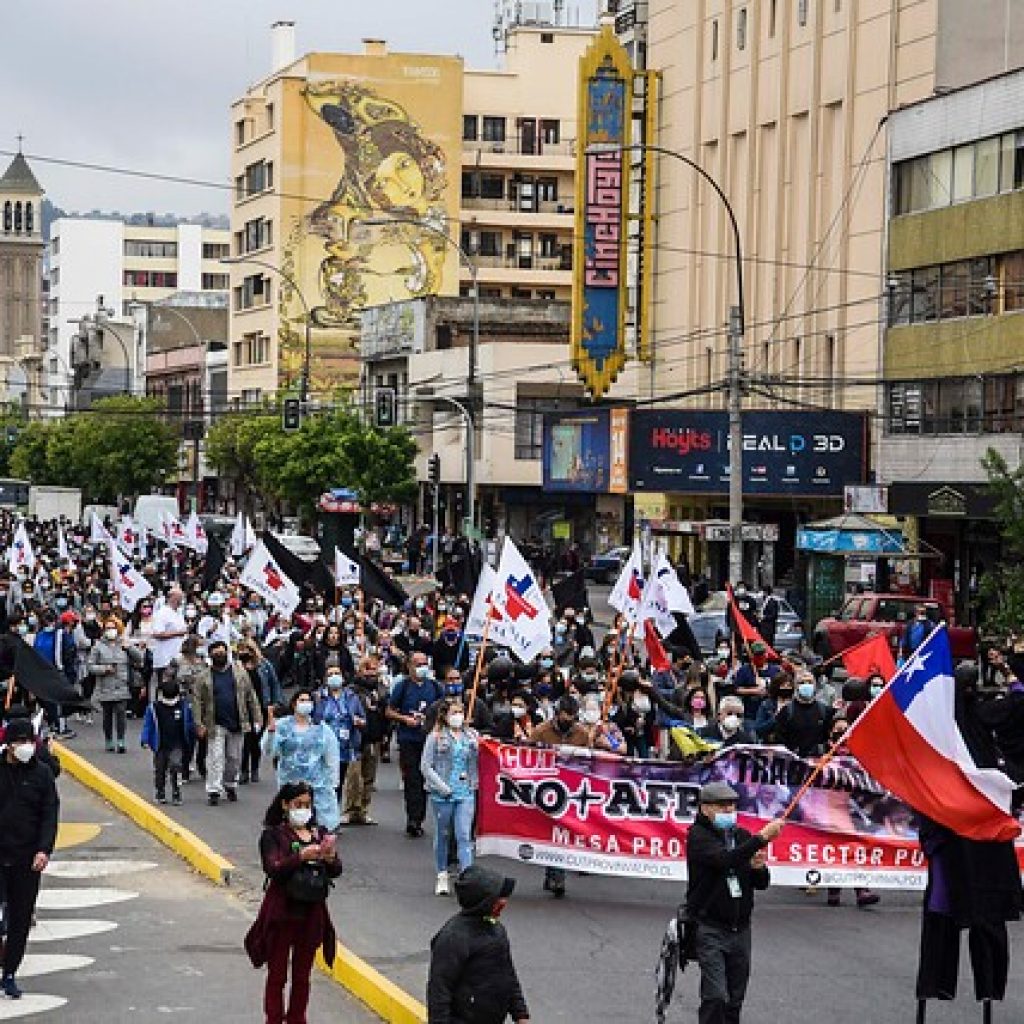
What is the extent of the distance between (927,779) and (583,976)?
285cm

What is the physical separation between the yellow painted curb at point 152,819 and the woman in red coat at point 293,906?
5405mm

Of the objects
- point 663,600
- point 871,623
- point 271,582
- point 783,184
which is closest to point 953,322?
point 783,184

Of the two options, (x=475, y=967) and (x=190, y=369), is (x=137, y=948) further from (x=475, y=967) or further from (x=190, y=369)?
(x=190, y=369)

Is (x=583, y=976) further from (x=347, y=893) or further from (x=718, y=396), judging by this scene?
(x=718, y=396)

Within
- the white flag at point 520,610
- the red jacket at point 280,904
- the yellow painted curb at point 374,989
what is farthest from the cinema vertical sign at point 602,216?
the red jacket at point 280,904

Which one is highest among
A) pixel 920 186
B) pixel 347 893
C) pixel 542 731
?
pixel 920 186

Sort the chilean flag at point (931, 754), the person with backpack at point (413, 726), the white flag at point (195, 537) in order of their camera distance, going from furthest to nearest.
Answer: the white flag at point (195, 537) → the person with backpack at point (413, 726) → the chilean flag at point (931, 754)

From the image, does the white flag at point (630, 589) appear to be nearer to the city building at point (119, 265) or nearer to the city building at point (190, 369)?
the city building at point (190, 369)

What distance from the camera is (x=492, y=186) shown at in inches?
3967

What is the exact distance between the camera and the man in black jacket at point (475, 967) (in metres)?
9.56

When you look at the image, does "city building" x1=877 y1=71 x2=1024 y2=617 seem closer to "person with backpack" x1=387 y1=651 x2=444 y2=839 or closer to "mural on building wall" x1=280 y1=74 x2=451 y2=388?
"person with backpack" x1=387 y1=651 x2=444 y2=839

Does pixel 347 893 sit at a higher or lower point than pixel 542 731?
lower

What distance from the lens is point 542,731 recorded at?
1767 centimetres

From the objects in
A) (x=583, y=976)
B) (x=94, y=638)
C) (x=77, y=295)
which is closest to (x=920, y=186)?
(x=94, y=638)
